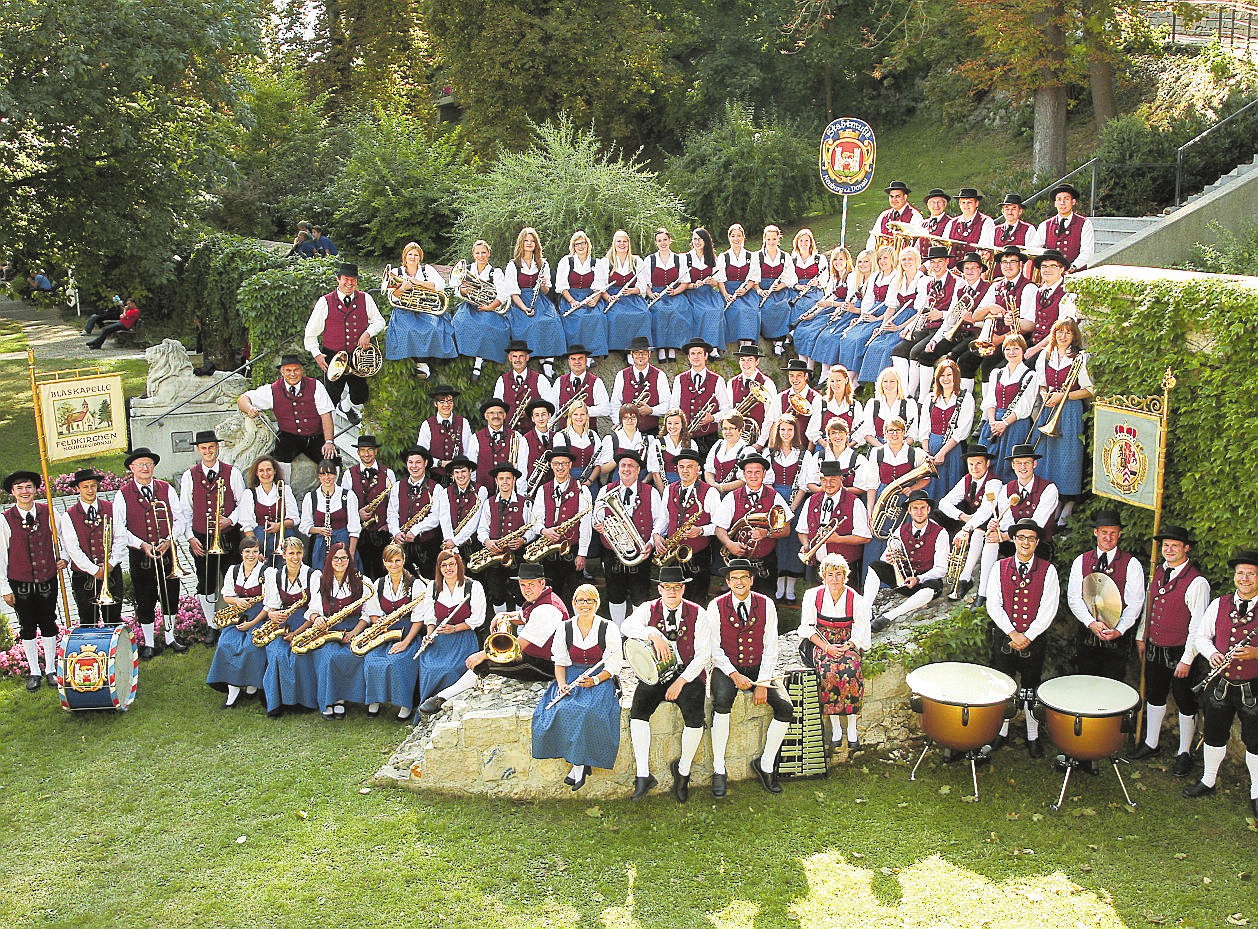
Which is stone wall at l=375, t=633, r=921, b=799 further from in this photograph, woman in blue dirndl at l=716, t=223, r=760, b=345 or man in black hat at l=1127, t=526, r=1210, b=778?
woman in blue dirndl at l=716, t=223, r=760, b=345

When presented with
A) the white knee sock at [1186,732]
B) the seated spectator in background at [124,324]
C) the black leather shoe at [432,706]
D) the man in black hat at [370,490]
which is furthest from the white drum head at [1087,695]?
the seated spectator in background at [124,324]

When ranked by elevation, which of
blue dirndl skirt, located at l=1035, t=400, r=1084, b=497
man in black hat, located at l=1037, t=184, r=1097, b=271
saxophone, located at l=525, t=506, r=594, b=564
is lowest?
saxophone, located at l=525, t=506, r=594, b=564

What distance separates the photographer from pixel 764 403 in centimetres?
1120

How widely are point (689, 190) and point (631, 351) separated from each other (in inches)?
463

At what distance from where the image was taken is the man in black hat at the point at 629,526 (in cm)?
1007

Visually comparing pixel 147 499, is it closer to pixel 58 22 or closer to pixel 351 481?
pixel 351 481

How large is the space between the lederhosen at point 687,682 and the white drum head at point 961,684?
4.63 ft

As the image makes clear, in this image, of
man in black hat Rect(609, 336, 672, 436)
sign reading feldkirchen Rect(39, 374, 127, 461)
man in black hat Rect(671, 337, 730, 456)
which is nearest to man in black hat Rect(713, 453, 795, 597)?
man in black hat Rect(671, 337, 730, 456)

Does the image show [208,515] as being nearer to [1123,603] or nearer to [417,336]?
[417,336]

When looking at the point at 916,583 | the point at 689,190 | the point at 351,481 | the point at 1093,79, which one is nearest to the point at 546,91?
the point at 689,190

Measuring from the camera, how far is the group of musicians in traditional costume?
322 inches

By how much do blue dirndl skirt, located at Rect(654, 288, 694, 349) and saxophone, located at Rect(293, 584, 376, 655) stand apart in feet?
14.1

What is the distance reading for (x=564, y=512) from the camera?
406 inches

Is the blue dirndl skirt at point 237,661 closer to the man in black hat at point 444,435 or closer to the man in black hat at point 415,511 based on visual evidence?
the man in black hat at point 415,511
